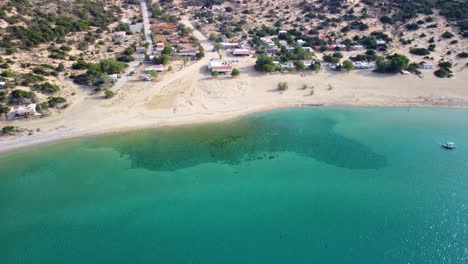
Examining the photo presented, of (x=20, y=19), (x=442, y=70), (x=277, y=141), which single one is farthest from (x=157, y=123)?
(x=442, y=70)

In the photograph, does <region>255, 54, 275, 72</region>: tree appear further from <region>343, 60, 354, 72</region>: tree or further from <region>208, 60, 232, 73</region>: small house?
<region>343, 60, 354, 72</region>: tree

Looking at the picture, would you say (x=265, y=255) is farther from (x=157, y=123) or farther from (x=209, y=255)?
(x=157, y=123)

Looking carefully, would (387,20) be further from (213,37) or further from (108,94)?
(108,94)

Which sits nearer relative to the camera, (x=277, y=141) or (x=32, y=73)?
(x=277, y=141)

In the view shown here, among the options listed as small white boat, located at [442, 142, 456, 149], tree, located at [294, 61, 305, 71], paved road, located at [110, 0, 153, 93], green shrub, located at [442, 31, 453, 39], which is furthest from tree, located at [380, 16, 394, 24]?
paved road, located at [110, 0, 153, 93]

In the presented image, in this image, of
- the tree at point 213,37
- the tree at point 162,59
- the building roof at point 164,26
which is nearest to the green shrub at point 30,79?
the tree at point 162,59

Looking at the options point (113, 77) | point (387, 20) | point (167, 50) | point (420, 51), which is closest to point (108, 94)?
point (113, 77)

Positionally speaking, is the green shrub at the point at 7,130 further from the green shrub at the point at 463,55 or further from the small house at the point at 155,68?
the green shrub at the point at 463,55
